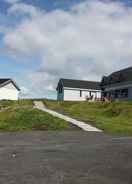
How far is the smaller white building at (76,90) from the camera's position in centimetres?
5616

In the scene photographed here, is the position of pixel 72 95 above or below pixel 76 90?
below

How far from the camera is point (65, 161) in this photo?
30.2ft

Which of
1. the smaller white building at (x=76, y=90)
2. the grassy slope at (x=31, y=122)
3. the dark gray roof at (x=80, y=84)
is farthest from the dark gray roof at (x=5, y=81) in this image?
the grassy slope at (x=31, y=122)

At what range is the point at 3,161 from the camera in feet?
29.9

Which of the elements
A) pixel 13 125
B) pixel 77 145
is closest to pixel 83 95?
pixel 13 125

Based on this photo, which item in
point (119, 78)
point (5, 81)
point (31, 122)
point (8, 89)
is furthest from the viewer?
point (8, 89)

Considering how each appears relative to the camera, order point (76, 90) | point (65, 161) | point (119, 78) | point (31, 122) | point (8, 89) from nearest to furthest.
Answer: point (65, 161) < point (31, 122) < point (119, 78) < point (76, 90) < point (8, 89)

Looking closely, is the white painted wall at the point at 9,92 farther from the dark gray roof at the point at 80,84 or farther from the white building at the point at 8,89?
the dark gray roof at the point at 80,84

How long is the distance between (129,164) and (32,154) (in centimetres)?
319

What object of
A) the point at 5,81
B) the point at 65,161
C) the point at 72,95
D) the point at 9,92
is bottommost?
the point at 65,161

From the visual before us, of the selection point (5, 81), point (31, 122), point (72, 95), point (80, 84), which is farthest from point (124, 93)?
point (31, 122)

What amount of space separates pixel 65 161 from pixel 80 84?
1926 inches

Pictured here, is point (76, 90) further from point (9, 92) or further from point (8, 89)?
point (8, 89)

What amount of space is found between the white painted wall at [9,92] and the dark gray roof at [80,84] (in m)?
9.33
